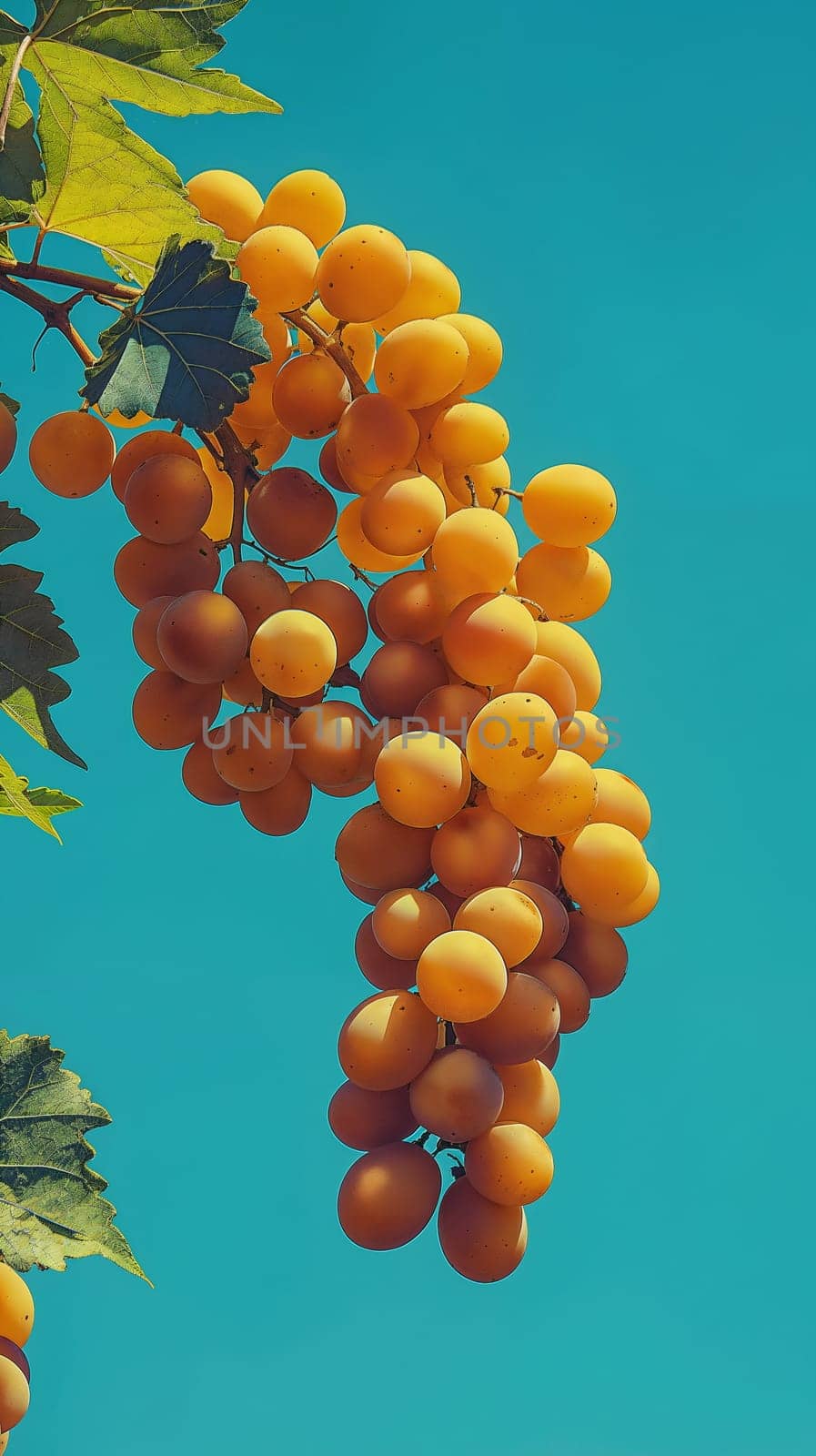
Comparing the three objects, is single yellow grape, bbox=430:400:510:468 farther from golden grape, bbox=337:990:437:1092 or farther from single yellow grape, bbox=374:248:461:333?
golden grape, bbox=337:990:437:1092

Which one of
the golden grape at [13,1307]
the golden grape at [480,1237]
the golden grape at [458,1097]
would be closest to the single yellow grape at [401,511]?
the golden grape at [458,1097]

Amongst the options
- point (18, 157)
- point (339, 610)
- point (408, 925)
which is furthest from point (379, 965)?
point (18, 157)

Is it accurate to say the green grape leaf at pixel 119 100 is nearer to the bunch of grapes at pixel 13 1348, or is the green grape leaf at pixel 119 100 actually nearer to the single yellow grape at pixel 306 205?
the single yellow grape at pixel 306 205

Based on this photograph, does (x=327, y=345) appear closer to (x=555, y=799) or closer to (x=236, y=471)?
(x=236, y=471)

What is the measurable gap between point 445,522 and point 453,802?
0.86 ft

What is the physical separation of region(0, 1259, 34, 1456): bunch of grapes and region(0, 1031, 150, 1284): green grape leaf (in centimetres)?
4

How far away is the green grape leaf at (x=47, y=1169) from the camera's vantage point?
1.06m

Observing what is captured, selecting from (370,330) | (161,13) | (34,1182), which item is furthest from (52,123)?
(34,1182)

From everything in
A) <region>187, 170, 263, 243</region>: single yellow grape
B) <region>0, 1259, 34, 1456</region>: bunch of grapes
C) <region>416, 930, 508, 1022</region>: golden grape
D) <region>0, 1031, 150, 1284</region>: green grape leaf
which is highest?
<region>187, 170, 263, 243</region>: single yellow grape

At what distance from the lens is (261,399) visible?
1.44 metres

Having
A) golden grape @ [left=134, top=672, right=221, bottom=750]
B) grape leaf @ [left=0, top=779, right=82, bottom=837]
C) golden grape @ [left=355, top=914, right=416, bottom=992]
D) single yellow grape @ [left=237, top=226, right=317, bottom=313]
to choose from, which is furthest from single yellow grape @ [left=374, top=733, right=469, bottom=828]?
single yellow grape @ [left=237, top=226, right=317, bottom=313]

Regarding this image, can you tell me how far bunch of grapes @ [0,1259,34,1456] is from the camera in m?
1.06

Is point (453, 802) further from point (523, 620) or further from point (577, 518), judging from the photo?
point (577, 518)

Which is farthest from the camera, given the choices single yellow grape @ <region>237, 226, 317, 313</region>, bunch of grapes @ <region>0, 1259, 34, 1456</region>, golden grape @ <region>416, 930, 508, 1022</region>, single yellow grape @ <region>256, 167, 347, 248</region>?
single yellow grape @ <region>256, 167, 347, 248</region>
